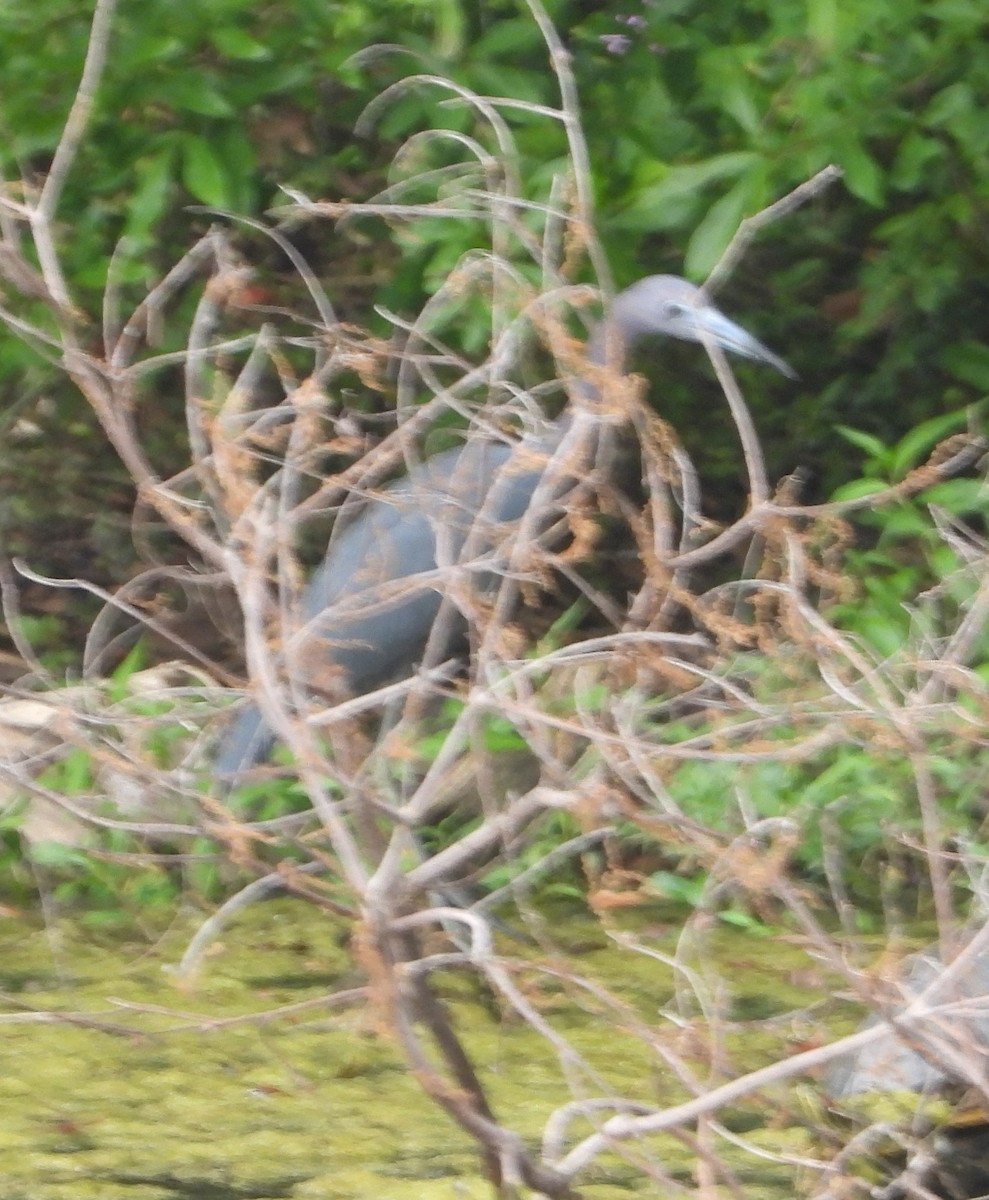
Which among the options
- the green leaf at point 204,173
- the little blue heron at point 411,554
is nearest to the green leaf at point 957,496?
the little blue heron at point 411,554

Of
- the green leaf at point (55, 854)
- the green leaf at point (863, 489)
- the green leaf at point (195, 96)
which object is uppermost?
the green leaf at point (195, 96)

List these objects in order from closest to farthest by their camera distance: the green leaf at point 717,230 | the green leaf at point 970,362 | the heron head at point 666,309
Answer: the green leaf at point 717,230 → the heron head at point 666,309 → the green leaf at point 970,362

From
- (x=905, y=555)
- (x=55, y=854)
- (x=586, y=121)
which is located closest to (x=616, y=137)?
(x=586, y=121)

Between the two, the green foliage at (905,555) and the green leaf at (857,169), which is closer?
the green leaf at (857,169)

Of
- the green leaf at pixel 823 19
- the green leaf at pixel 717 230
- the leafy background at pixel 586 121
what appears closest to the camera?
the green leaf at pixel 823 19

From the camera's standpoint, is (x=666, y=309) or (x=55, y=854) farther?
(x=666, y=309)

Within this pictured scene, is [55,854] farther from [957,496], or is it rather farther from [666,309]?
[957,496]

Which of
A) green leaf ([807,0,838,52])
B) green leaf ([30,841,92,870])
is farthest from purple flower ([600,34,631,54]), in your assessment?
green leaf ([30,841,92,870])

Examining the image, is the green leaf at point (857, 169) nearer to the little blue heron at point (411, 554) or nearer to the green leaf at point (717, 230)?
the green leaf at point (717, 230)

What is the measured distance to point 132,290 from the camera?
417cm

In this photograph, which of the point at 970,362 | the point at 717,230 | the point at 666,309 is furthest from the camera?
the point at 970,362

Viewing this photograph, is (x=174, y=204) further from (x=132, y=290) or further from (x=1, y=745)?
(x=1, y=745)

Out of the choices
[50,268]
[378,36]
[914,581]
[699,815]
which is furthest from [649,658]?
[914,581]

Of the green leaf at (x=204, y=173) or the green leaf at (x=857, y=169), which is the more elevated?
the green leaf at (x=204, y=173)
